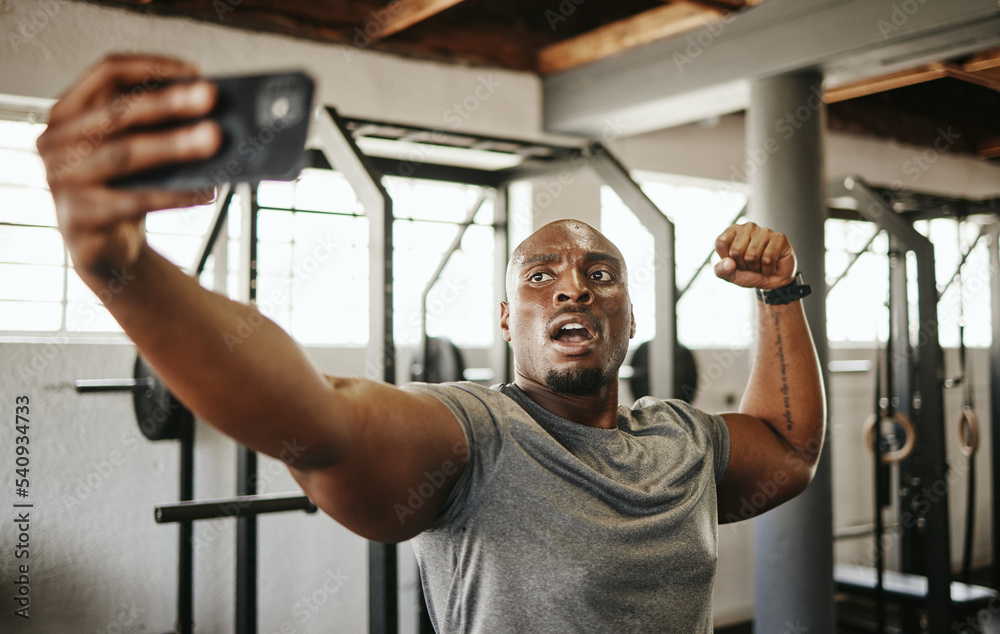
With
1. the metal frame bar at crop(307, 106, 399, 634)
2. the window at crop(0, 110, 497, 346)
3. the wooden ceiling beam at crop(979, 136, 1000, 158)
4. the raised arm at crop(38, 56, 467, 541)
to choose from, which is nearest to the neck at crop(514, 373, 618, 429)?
the raised arm at crop(38, 56, 467, 541)

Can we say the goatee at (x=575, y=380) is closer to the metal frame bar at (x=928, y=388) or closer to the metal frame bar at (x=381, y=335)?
the metal frame bar at (x=381, y=335)

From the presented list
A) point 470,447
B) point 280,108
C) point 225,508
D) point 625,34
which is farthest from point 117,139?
point 625,34

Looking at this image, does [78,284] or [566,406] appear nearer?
[566,406]

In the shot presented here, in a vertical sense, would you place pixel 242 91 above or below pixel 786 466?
above

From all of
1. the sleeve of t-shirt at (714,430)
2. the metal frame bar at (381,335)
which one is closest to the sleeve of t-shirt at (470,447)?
the sleeve of t-shirt at (714,430)

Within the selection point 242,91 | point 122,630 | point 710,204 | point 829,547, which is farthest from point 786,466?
point 710,204

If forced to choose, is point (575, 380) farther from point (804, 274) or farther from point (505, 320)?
point (804, 274)

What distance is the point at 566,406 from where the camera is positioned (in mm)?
1253

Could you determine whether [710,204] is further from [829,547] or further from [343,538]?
[343,538]

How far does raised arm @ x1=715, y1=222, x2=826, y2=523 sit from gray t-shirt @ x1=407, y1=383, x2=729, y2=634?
0.25m

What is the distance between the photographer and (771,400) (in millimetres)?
1518

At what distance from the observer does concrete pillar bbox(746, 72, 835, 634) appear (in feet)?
10.3

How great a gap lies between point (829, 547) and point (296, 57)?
120 inches

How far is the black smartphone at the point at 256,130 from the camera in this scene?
518mm
